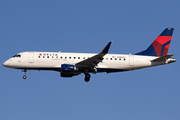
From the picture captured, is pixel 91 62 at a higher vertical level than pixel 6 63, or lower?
lower

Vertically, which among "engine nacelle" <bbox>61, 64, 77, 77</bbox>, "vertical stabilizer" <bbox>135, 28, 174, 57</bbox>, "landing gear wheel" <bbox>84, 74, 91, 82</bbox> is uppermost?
"vertical stabilizer" <bbox>135, 28, 174, 57</bbox>

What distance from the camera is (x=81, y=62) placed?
47.2m

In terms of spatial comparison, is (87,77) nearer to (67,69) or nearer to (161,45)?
(67,69)

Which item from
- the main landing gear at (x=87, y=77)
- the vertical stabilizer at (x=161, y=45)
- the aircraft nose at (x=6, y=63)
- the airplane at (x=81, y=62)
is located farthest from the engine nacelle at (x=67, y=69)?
the vertical stabilizer at (x=161, y=45)

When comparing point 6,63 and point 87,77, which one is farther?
point 87,77

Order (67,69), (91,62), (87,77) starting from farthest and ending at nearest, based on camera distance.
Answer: (87,77) → (91,62) → (67,69)

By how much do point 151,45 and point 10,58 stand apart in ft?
69.3

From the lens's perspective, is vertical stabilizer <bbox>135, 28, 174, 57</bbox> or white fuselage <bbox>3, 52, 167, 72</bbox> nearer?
white fuselage <bbox>3, 52, 167, 72</bbox>

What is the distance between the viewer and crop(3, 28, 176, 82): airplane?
47.7 metres

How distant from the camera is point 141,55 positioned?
51656 millimetres

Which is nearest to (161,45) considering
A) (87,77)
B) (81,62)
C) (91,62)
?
(91,62)

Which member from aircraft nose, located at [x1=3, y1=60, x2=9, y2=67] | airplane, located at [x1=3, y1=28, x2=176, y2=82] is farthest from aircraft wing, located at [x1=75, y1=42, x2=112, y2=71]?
aircraft nose, located at [x1=3, y1=60, x2=9, y2=67]

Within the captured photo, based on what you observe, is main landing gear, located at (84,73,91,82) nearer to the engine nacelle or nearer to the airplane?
the airplane

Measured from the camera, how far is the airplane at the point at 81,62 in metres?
47.7
